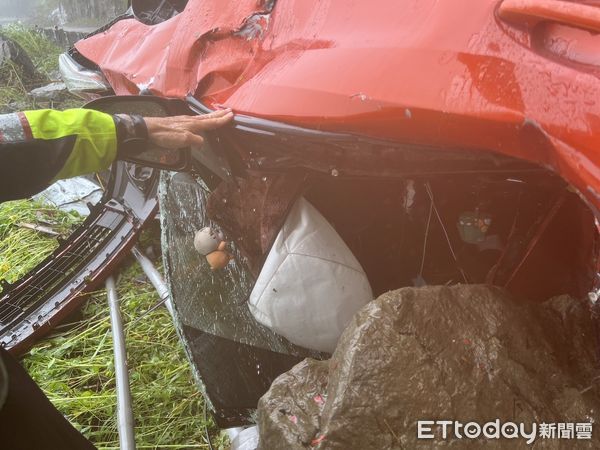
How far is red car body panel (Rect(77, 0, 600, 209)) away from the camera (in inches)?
43.2

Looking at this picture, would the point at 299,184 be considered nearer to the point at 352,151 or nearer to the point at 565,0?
the point at 352,151

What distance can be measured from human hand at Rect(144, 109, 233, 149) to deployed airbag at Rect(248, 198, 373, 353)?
43cm

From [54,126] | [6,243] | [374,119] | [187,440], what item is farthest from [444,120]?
[6,243]

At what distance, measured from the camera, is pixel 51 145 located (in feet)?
4.44

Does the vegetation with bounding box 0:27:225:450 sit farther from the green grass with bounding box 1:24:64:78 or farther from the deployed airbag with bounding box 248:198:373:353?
the green grass with bounding box 1:24:64:78

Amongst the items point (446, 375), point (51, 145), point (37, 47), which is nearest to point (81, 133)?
point (51, 145)

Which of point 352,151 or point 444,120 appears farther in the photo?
point 352,151

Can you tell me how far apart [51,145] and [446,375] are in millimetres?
1187

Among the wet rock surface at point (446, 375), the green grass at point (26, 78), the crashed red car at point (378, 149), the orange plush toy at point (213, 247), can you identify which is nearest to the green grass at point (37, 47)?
the green grass at point (26, 78)

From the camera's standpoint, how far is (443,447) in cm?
111

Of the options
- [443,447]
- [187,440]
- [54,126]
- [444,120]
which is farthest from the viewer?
[187,440]

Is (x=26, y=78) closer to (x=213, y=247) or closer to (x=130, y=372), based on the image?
(x=130, y=372)

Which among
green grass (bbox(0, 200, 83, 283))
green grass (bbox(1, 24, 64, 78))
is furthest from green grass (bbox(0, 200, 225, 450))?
green grass (bbox(1, 24, 64, 78))

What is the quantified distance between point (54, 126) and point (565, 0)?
134 cm
